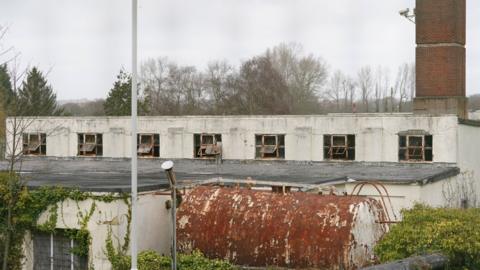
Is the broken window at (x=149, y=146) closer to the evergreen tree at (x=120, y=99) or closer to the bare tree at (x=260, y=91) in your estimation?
A: the evergreen tree at (x=120, y=99)

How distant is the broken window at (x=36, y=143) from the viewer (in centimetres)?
4112

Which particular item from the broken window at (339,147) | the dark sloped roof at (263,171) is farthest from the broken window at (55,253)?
the broken window at (339,147)

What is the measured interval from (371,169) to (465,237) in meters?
17.2

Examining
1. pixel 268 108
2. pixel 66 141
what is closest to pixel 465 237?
pixel 66 141

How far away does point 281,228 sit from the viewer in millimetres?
16047

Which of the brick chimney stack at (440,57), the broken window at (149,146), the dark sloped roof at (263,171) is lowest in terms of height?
the dark sloped roof at (263,171)

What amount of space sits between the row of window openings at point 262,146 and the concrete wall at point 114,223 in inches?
545

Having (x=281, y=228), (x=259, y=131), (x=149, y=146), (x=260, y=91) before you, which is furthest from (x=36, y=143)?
(x=260, y=91)

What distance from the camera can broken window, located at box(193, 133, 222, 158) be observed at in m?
36.5

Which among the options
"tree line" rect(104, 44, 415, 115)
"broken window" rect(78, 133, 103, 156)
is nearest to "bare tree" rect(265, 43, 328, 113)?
"tree line" rect(104, 44, 415, 115)

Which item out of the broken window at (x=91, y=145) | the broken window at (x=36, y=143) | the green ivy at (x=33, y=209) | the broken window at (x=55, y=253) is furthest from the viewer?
the broken window at (x=36, y=143)

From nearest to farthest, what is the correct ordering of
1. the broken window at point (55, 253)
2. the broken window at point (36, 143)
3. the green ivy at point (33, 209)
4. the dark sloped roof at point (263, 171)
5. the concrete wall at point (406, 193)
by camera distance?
the green ivy at point (33, 209)
the broken window at point (55, 253)
the dark sloped roof at point (263, 171)
the concrete wall at point (406, 193)
the broken window at point (36, 143)

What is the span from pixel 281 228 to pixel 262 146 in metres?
19.9

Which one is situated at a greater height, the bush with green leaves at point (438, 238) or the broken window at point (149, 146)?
the broken window at point (149, 146)
